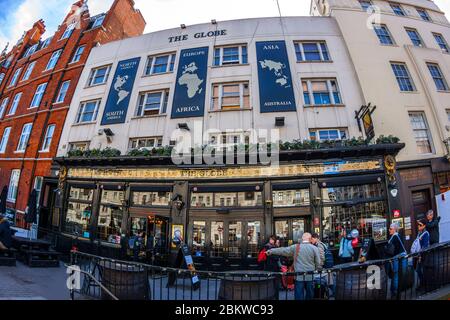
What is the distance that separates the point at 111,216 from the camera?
11.3 meters


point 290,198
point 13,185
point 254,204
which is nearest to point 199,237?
point 254,204

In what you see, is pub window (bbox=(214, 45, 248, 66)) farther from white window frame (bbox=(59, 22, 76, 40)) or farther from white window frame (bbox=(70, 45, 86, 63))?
white window frame (bbox=(59, 22, 76, 40))

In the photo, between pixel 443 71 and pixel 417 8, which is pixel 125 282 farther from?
pixel 417 8

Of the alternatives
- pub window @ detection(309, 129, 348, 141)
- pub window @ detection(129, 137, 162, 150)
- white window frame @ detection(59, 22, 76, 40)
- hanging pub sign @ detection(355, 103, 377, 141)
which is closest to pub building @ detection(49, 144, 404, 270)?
hanging pub sign @ detection(355, 103, 377, 141)

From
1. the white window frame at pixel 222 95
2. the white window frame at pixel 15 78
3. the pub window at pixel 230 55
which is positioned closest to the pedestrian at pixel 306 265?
the white window frame at pixel 222 95

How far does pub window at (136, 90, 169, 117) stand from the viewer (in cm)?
1254

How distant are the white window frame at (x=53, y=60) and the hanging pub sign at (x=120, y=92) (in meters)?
8.21

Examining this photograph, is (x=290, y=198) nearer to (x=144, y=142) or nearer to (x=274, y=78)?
(x=274, y=78)

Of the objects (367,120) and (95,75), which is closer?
(367,120)

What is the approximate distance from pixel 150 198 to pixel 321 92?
35.9 feet

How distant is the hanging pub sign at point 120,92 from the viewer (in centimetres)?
1280

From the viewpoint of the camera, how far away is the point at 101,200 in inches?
455

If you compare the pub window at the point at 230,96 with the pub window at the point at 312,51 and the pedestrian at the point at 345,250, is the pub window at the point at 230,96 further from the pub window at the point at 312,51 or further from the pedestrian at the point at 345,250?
the pedestrian at the point at 345,250
